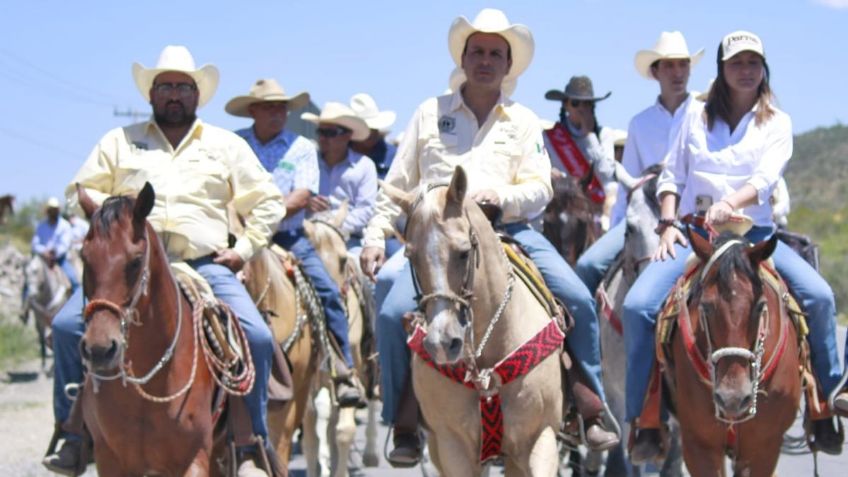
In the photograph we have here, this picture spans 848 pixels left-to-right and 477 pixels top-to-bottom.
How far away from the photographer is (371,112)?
1719cm

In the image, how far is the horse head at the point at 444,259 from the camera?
6.40 m

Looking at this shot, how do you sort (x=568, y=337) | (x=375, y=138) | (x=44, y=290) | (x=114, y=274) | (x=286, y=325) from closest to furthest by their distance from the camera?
(x=114, y=274), (x=568, y=337), (x=286, y=325), (x=375, y=138), (x=44, y=290)

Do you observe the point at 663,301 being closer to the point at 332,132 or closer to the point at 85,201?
the point at 85,201

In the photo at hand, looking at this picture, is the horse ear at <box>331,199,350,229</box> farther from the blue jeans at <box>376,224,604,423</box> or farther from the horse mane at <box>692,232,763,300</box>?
the horse mane at <box>692,232,763,300</box>

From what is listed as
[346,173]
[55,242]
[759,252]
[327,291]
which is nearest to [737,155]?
[759,252]

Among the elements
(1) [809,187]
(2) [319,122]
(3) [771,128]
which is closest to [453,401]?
(3) [771,128]

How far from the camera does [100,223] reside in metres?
7.05

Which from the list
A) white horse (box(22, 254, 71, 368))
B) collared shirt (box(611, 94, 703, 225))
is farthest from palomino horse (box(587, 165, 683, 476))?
white horse (box(22, 254, 71, 368))

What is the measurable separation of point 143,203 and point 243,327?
1.39 metres

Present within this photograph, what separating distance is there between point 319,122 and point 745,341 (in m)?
7.47

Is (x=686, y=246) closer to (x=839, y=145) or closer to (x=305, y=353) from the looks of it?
(x=305, y=353)

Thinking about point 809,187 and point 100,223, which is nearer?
point 100,223

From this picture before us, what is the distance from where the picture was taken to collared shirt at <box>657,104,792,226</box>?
8211mm

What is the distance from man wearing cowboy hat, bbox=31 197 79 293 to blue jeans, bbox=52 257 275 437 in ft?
55.4
